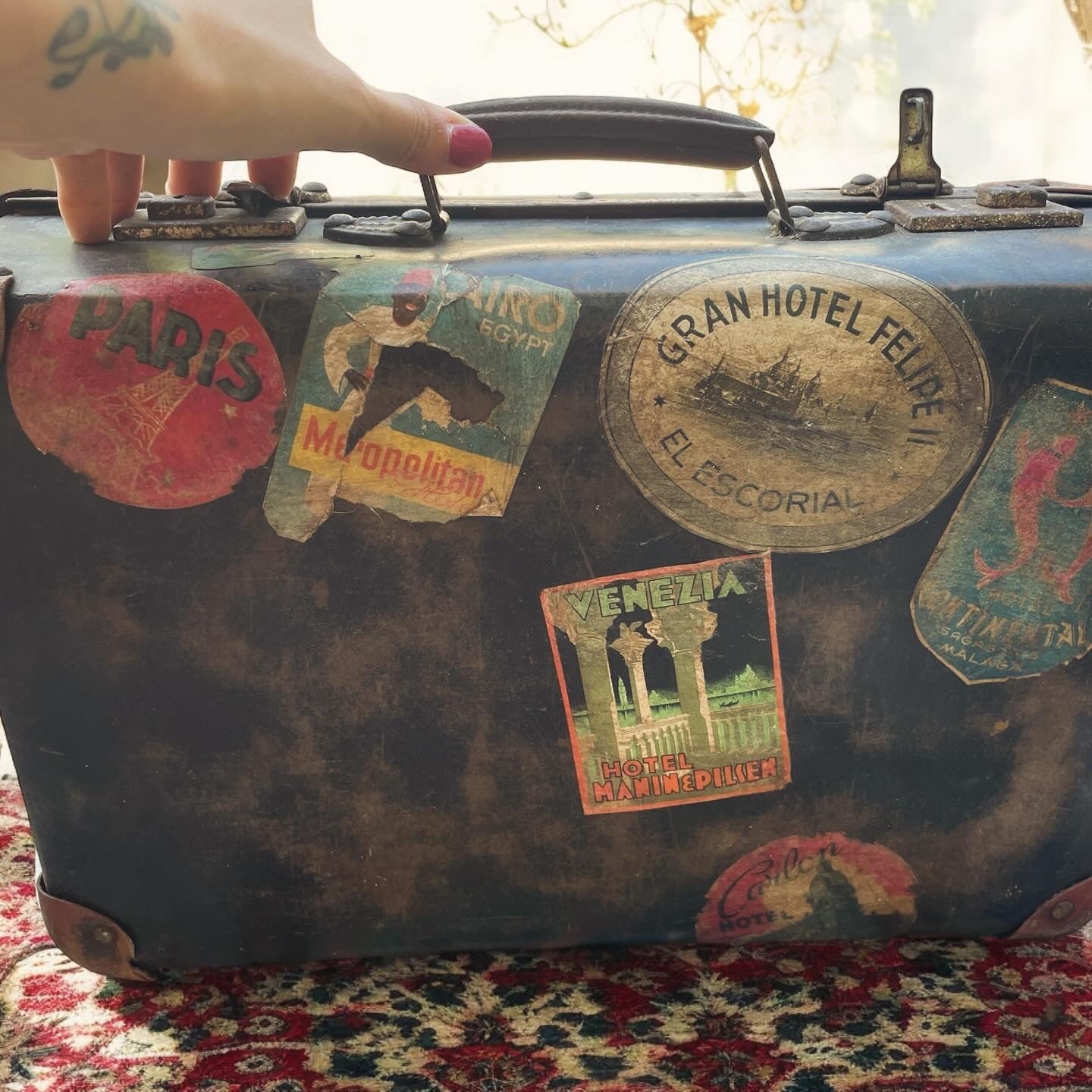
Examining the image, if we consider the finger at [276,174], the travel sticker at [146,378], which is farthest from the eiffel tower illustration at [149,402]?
the finger at [276,174]

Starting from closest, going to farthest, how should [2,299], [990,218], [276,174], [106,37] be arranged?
1. [106,37]
2. [2,299]
3. [990,218]
4. [276,174]

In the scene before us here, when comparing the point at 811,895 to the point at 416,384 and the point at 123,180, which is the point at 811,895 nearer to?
the point at 416,384

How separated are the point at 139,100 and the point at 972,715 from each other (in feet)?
2.09

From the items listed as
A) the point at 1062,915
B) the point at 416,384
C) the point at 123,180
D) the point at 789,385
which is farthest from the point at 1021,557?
the point at 123,180

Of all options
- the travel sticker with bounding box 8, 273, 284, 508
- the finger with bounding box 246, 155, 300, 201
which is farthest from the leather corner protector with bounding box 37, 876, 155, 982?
the finger with bounding box 246, 155, 300, 201

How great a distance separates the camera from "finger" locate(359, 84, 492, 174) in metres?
0.73

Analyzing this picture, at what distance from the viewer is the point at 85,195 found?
808 millimetres

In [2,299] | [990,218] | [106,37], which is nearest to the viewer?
[106,37]

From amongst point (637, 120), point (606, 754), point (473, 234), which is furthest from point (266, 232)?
point (606, 754)

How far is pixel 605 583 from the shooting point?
0.81m

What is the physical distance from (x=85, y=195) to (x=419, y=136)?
0.22 m

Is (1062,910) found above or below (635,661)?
below

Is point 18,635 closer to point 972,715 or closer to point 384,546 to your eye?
point 384,546

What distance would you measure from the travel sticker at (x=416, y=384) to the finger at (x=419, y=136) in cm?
7
